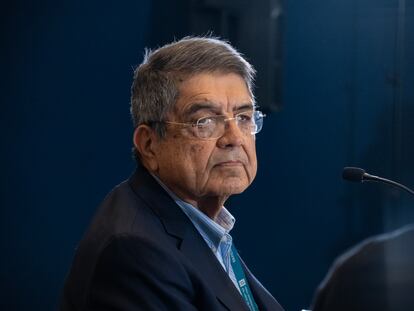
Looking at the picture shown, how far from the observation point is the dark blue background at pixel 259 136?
3.72 metres

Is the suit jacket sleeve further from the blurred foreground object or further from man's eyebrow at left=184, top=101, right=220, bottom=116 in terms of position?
the blurred foreground object

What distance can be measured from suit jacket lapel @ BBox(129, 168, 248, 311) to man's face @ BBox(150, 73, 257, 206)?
0.06 meters

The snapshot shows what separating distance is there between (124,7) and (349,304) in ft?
10.9

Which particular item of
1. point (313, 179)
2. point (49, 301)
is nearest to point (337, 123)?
point (313, 179)

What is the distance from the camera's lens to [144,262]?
125cm

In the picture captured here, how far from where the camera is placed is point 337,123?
12.7 ft

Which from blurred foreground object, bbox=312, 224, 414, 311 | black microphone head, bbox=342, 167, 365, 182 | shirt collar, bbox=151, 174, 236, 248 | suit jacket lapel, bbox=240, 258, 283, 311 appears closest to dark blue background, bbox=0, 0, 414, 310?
black microphone head, bbox=342, 167, 365, 182

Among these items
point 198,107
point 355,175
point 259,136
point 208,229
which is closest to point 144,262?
point 208,229

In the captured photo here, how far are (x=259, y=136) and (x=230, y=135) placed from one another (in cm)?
234

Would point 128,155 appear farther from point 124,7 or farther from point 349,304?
point 349,304

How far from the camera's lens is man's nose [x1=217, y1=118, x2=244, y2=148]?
1511 mm

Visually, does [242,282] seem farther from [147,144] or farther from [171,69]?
[171,69]

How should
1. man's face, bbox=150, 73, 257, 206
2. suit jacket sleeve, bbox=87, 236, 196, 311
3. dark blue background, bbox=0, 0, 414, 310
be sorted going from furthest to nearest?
1. dark blue background, bbox=0, 0, 414, 310
2. man's face, bbox=150, 73, 257, 206
3. suit jacket sleeve, bbox=87, 236, 196, 311

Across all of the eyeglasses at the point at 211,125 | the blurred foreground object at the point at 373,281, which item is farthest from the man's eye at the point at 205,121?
the blurred foreground object at the point at 373,281
